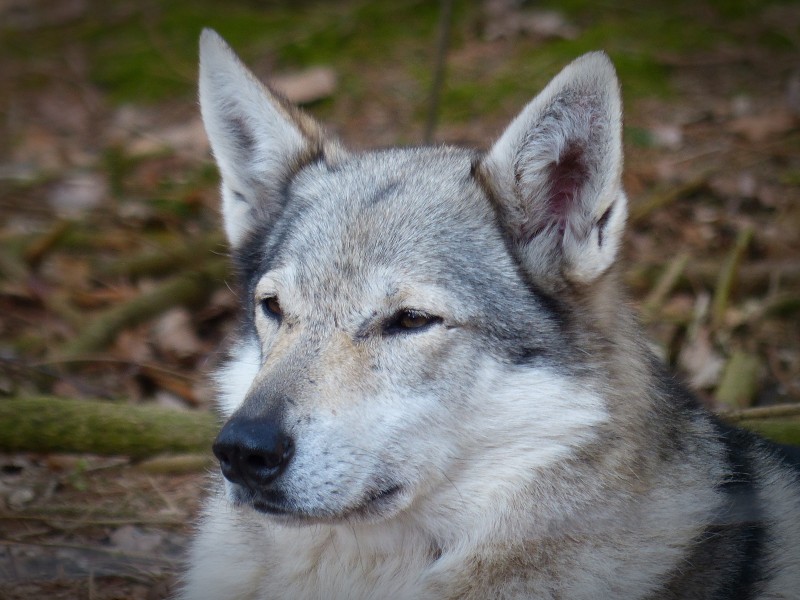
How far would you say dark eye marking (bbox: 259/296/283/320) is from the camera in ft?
11.1

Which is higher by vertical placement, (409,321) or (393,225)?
(393,225)

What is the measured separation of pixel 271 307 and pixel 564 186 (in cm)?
120

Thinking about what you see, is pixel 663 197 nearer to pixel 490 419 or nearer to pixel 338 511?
pixel 490 419

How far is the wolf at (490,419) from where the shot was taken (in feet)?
9.64

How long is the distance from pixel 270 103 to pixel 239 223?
561 mm

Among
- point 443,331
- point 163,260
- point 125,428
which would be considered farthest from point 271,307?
point 163,260

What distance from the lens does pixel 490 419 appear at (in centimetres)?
308

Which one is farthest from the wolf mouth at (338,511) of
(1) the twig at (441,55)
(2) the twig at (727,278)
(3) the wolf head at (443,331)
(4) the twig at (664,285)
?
(1) the twig at (441,55)

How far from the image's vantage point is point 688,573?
10.0 feet

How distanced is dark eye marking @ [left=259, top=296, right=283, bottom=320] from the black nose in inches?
25.5

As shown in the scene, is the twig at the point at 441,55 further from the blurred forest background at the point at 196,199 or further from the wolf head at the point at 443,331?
the wolf head at the point at 443,331

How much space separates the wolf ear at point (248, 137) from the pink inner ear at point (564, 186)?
110 centimetres

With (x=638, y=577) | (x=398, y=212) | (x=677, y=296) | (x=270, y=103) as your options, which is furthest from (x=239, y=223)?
(x=677, y=296)

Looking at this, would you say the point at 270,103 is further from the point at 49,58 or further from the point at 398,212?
the point at 49,58
